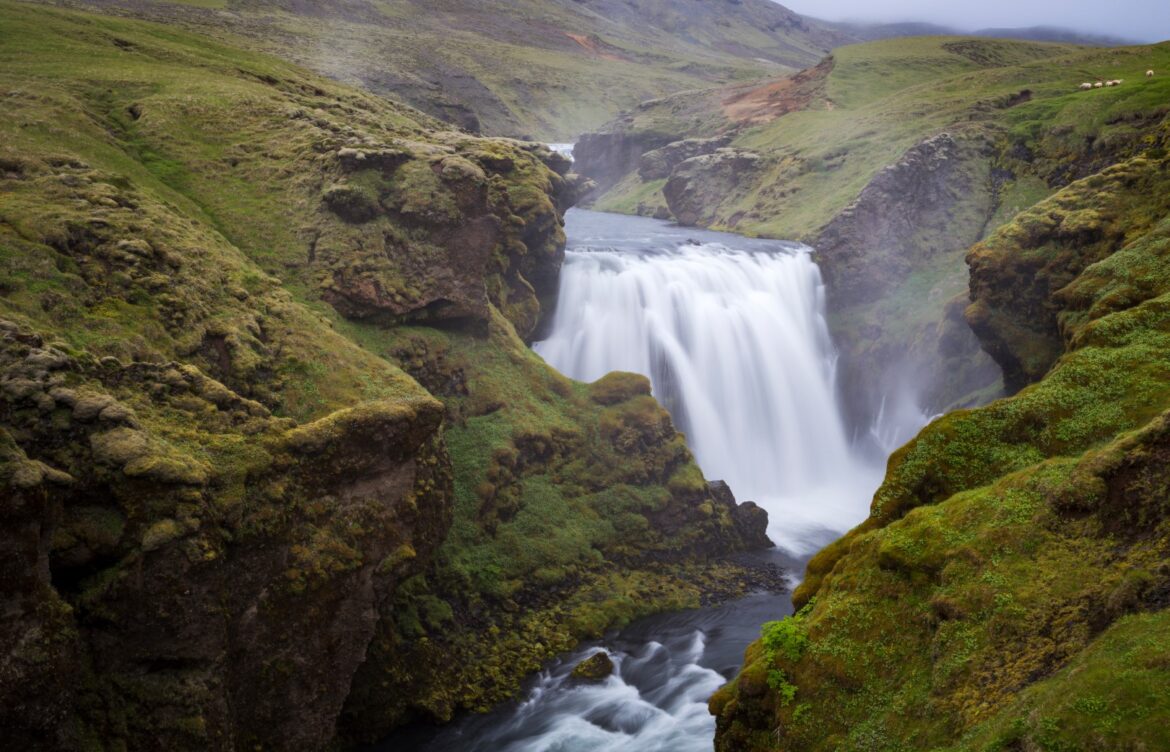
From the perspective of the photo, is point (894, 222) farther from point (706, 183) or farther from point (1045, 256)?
point (1045, 256)

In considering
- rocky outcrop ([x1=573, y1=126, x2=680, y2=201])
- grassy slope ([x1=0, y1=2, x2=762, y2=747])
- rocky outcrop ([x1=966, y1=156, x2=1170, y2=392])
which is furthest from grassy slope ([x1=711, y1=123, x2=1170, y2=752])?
rocky outcrop ([x1=573, y1=126, x2=680, y2=201])

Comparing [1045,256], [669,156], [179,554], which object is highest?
[669,156]

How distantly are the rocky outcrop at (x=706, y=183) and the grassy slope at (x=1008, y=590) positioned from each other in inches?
2244

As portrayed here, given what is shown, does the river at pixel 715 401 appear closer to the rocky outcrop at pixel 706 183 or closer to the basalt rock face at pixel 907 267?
the basalt rock face at pixel 907 267

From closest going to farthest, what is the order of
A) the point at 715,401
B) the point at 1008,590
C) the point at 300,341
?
the point at 1008,590 < the point at 300,341 < the point at 715,401

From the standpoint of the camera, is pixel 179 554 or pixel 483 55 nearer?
pixel 179 554

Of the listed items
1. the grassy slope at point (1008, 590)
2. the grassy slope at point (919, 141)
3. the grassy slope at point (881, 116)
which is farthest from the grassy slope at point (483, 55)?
the grassy slope at point (1008, 590)

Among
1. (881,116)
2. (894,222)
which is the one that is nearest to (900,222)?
(894,222)

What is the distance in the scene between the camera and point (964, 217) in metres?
50.6

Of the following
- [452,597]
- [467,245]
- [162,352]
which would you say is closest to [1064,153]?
[467,245]

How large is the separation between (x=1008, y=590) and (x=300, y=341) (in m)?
16.4

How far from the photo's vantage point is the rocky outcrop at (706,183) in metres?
71.0

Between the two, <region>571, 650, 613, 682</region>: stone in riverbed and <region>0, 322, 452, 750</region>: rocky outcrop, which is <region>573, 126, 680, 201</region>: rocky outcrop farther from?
<region>0, 322, 452, 750</region>: rocky outcrop

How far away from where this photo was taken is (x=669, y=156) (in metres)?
87.4
